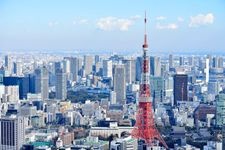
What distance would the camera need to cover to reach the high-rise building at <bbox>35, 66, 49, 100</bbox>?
9.31m

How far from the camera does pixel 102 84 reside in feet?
33.7

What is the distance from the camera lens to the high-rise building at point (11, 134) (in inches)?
203

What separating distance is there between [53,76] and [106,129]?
3.86 metres

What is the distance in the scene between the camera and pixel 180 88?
895cm

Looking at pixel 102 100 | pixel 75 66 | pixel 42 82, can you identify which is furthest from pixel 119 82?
pixel 75 66

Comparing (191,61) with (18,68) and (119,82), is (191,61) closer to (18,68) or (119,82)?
(119,82)

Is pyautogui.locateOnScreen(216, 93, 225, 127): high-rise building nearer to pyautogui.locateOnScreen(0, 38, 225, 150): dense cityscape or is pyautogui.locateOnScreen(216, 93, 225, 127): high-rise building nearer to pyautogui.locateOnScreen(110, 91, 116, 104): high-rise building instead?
pyautogui.locateOnScreen(0, 38, 225, 150): dense cityscape

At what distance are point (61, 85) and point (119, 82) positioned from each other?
1.11 m

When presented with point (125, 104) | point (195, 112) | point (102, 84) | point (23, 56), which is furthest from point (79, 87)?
point (195, 112)

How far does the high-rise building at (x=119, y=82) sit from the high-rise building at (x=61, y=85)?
943 mm

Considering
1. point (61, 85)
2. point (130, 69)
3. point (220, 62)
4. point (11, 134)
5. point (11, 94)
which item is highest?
point (220, 62)

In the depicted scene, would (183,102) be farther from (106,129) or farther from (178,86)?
(106,129)

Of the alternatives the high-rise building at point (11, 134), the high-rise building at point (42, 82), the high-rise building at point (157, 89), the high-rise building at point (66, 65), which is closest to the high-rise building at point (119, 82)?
the high-rise building at point (157, 89)

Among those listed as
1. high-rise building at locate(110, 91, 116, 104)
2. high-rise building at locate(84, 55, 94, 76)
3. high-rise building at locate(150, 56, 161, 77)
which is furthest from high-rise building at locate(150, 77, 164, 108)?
high-rise building at locate(84, 55, 94, 76)
